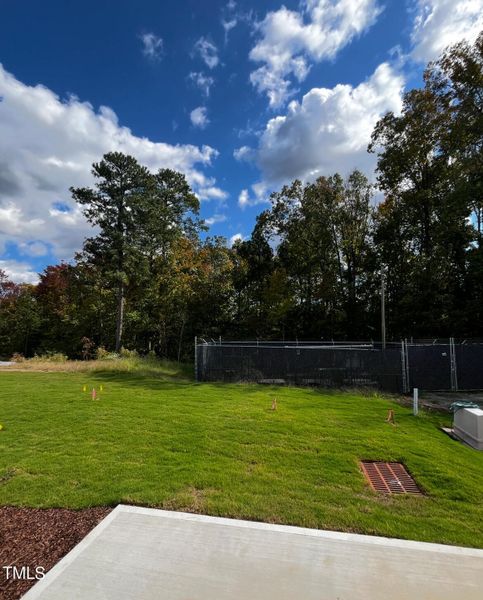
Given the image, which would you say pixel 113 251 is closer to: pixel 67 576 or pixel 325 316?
pixel 325 316

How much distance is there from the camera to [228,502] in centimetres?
411

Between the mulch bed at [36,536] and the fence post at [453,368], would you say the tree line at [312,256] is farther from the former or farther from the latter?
the mulch bed at [36,536]

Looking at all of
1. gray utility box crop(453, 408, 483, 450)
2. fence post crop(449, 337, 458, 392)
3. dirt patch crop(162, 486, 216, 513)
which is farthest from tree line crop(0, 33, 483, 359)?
dirt patch crop(162, 486, 216, 513)

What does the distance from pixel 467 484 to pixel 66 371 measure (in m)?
16.4

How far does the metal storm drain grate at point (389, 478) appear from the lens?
4.77m

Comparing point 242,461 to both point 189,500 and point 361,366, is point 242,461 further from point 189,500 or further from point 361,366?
point 361,366

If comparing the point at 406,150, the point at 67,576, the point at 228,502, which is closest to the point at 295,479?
the point at 228,502

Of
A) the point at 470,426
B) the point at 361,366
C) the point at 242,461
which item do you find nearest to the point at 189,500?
the point at 242,461

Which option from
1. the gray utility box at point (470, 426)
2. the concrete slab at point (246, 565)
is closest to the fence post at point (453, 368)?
the gray utility box at point (470, 426)

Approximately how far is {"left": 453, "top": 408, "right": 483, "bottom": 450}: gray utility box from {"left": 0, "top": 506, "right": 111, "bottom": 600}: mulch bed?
676cm

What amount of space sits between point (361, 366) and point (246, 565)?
37.1 ft

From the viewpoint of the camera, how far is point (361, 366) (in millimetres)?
13406

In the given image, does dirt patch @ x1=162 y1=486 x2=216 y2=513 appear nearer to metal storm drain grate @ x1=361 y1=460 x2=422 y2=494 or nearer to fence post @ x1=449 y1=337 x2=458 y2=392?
metal storm drain grate @ x1=361 y1=460 x2=422 y2=494

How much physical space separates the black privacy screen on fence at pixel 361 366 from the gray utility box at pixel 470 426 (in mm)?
5467
